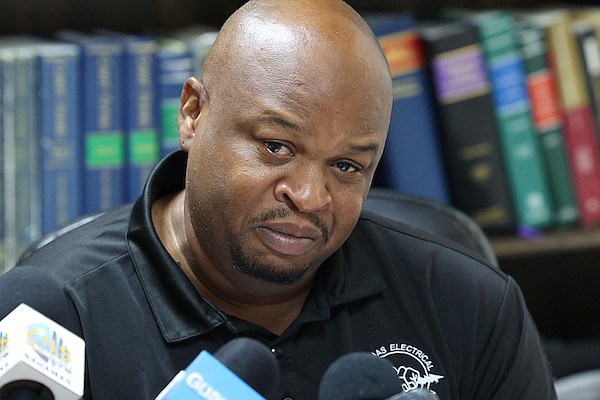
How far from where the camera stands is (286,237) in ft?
3.59

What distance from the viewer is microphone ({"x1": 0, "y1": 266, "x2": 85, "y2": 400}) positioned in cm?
72

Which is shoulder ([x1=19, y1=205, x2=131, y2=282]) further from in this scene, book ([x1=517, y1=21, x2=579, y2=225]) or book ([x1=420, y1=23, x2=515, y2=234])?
book ([x1=517, y1=21, x2=579, y2=225])

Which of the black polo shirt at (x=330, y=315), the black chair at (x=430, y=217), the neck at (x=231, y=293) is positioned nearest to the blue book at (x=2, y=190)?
the black chair at (x=430, y=217)

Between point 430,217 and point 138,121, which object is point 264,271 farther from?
point 138,121

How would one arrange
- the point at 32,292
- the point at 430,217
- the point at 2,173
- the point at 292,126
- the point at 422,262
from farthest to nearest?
the point at 2,173, the point at 430,217, the point at 422,262, the point at 292,126, the point at 32,292

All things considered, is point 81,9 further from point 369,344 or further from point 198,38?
point 369,344

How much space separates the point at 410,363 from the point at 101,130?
84 cm

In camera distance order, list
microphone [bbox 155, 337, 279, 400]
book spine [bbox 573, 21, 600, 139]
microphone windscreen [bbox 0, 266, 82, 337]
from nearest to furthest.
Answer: microphone [bbox 155, 337, 279, 400], microphone windscreen [bbox 0, 266, 82, 337], book spine [bbox 573, 21, 600, 139]

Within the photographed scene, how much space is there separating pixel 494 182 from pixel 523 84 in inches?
7.6

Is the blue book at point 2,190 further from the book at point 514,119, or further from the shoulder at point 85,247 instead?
the book at point 514,119

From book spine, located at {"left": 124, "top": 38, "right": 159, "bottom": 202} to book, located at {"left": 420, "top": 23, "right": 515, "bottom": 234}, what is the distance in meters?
0.53

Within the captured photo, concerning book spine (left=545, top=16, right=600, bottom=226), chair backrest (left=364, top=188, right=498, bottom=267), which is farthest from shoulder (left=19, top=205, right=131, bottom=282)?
book spine (left=545, top=16, right=600, bottom=226)

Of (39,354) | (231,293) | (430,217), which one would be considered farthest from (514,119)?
(39,354)

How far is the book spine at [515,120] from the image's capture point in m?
1.89
